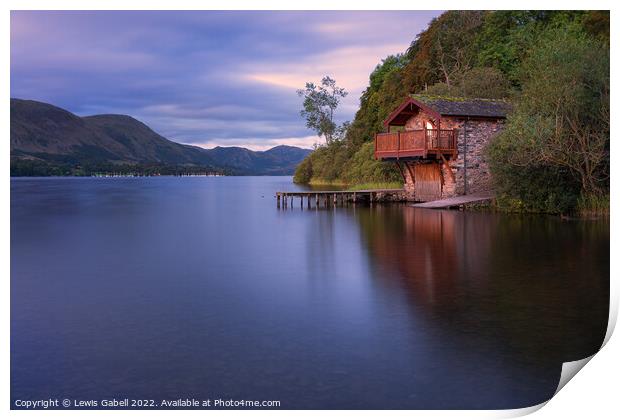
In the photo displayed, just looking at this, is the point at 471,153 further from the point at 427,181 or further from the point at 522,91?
the point at 522,91

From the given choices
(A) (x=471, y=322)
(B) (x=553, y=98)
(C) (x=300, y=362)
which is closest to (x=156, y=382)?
(C) (x=300, y=362)

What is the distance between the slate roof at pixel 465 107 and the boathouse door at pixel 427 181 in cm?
323

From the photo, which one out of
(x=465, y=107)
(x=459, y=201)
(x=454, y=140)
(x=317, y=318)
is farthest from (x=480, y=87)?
(x=317, y=318)

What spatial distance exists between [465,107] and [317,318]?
77.3ft

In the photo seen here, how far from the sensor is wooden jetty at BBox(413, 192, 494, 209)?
2959 cm

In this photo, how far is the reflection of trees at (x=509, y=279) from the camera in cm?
889

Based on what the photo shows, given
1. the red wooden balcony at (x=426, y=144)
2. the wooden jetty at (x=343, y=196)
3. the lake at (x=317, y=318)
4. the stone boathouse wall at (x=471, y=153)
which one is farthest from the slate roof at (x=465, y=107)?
the lake at (x=317, y=318)

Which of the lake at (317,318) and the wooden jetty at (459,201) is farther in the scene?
the wooden jetty at (459,201)

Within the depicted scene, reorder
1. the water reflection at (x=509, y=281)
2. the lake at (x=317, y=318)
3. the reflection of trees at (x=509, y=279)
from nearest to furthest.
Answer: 1. the lake at (x=317, y=318)
2. the water reflection at (x=509, y=281)
3. the reflection of trees at (x=509, y=279)

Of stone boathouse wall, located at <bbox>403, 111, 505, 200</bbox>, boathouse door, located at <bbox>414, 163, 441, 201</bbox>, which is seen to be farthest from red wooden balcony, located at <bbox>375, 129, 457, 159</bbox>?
boathouse door, located at <bbox>414, 163, 441, 201</bbox>

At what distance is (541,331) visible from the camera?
29.8ft

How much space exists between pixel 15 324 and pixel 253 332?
388 cm

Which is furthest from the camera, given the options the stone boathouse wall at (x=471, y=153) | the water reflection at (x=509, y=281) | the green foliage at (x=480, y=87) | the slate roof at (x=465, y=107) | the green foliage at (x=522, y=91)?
the green foliage at (x=480, y=87)

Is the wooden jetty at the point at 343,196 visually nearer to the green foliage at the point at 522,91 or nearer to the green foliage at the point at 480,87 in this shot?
the green foliage at the point at 522,91
